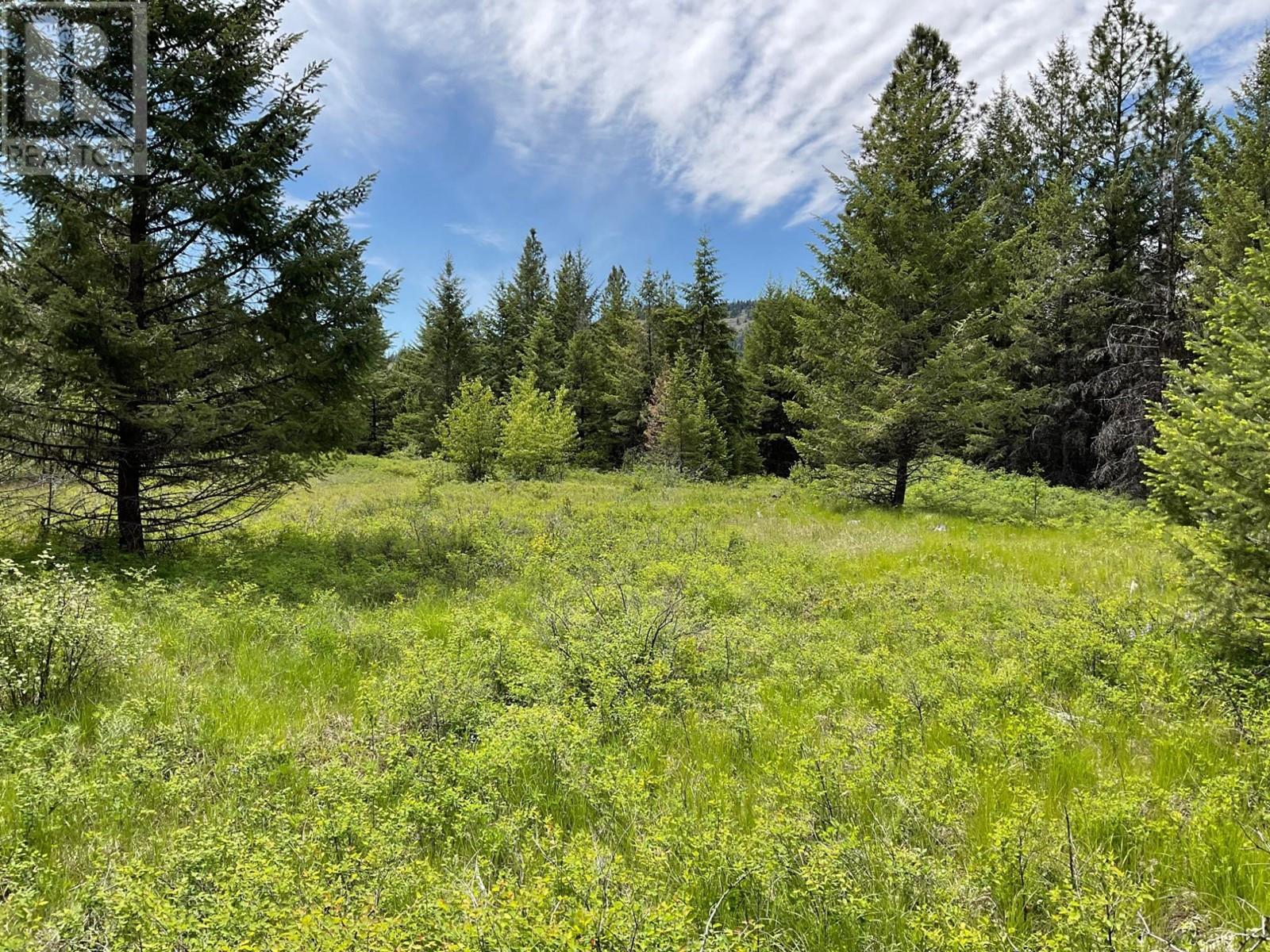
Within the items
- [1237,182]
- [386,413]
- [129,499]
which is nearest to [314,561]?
[129,499]

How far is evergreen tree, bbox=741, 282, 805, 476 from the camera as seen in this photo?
1303 inches

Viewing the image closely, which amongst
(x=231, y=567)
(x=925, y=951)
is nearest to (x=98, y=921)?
(x=925, y=951)

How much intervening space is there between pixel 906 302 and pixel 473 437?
A: 59.2 ft

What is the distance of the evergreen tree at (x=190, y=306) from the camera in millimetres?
7027

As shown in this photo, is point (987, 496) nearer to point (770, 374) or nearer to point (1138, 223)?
point (1138, 223)

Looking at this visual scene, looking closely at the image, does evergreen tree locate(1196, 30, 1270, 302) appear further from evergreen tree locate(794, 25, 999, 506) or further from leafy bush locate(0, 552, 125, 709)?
leafy bush locate(0, 552, 125, 709)

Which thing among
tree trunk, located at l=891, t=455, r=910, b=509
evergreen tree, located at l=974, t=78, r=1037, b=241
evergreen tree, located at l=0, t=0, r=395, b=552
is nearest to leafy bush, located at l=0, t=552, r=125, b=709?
evergreen tree, located at l=0, t=0, r=395, b=552

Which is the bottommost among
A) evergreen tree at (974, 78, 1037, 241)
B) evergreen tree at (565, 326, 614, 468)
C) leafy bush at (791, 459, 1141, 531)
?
leafy bush at (791, 459, 1141, 531)

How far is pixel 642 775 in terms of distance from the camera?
3.21 meters

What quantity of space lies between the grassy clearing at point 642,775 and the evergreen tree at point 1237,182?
12.8 meters

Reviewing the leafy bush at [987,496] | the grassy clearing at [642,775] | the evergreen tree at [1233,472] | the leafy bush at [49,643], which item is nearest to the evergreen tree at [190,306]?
the grassy clearing at [642,775]

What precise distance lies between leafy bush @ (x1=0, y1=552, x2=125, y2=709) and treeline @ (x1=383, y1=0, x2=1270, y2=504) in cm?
856

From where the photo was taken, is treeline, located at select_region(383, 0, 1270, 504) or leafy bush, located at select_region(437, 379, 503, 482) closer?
treeline, located at select_region(383, 0, 1270, 504)

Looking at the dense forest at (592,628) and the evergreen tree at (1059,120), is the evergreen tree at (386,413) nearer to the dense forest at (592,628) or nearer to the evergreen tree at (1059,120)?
the dense forest at (592,628)
